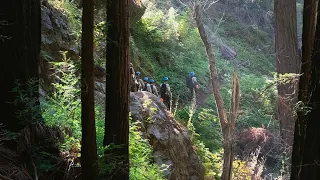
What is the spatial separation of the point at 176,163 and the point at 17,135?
5.25 m

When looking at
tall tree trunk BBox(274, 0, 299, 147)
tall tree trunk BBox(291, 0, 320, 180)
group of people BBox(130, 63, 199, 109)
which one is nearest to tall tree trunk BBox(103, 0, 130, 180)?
tall tree trunk BBox(291, 0, 320, 180)

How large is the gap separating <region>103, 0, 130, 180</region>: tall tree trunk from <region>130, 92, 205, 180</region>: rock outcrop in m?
2.97

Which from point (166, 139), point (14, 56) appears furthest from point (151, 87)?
point (14, 56)

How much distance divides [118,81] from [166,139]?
152 inches

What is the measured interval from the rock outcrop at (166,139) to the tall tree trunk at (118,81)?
297 cm

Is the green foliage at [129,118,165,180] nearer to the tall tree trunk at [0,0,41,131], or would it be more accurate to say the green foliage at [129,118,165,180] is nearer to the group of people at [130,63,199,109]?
the tall tree trunk at [0,0,41,131]

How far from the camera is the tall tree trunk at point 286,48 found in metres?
8.88

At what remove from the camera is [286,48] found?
909 centimetres

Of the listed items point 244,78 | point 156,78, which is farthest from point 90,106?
point 244,78

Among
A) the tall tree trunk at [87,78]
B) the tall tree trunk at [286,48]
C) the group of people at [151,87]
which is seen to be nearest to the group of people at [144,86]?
the group of people at [151,87]

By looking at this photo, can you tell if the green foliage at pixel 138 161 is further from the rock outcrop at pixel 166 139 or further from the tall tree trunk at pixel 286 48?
the tall tree trunk at pixel 286 48

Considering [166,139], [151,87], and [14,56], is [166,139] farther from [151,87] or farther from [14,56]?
[14,56]

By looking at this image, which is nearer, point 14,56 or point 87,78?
point 87,78

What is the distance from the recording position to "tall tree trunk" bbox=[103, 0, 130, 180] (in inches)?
248
